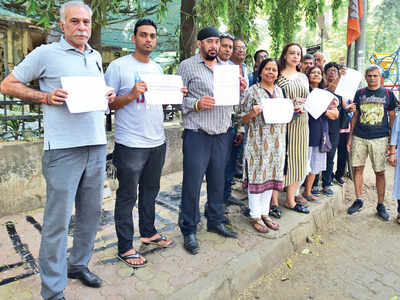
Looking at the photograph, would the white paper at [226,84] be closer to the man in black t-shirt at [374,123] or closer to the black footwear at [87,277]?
the black footwear at [87,277]

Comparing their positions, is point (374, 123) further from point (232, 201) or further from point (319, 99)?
point (232, 201)

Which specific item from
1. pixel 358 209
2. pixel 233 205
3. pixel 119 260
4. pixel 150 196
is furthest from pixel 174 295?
pixel 358 209

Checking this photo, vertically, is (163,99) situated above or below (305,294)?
above

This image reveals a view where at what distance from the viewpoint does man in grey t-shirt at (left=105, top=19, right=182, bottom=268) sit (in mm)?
2453

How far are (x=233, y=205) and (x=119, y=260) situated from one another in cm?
181

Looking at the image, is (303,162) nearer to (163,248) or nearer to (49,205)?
(163,248)

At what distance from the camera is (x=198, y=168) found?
2.90 meters

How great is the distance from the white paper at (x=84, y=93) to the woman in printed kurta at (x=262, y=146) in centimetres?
159

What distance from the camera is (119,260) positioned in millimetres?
2775

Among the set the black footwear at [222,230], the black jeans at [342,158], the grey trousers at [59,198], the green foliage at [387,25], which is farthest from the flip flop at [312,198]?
the green foliage at [387,25]

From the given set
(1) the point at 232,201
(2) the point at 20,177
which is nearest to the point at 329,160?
(1) the point at 232,201

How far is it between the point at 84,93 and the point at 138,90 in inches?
16.6

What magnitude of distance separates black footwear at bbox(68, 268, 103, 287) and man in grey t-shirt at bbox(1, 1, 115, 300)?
0.79 feet

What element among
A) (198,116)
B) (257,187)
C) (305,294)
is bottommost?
(305,294)
